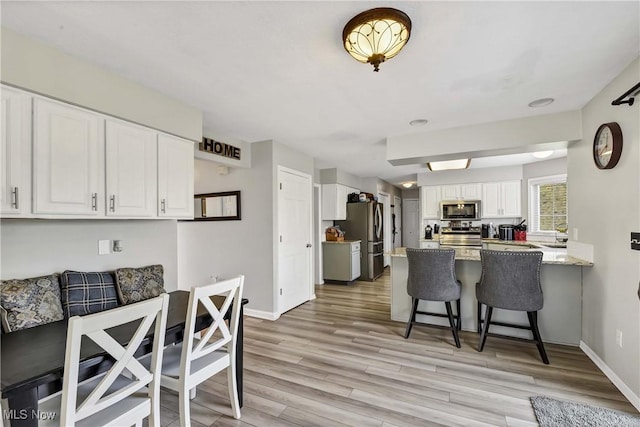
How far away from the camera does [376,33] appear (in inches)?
63.7

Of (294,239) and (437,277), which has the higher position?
(294,239)

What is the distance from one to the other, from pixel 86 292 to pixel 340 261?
4328 millimetres

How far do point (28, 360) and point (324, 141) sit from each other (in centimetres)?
346

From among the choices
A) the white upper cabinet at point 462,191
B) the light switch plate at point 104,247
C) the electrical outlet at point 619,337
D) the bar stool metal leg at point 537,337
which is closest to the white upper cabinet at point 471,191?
the white upper cabinet at point 462,191

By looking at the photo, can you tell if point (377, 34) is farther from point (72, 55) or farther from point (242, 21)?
point (72, 55)

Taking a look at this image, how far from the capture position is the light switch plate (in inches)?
92.4

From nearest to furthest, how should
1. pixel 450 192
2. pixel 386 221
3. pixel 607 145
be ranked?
pixel 607 145, pixel 450 192, pixel 386 221

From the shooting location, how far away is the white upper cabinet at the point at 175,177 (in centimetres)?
256

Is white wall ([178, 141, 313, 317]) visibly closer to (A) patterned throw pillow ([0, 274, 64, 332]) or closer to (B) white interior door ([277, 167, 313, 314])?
(B) white interior door ([277, 167, 313, 314])

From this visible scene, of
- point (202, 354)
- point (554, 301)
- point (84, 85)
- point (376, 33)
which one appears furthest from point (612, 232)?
point (84, 85)

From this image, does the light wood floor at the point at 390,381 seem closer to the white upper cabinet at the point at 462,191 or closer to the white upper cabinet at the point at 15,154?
the white upper cabinet at the point at 15,154

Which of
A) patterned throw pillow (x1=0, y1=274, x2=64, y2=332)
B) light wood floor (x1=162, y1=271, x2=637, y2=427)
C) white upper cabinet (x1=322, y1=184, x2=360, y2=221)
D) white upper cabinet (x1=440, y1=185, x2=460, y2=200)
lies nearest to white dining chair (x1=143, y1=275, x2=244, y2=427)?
light wood floor (x1=162, y1=271, x2=637, y2=427)

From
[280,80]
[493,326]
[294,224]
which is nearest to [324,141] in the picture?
[294,224]

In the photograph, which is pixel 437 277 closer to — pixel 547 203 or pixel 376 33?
pixel 376 33
